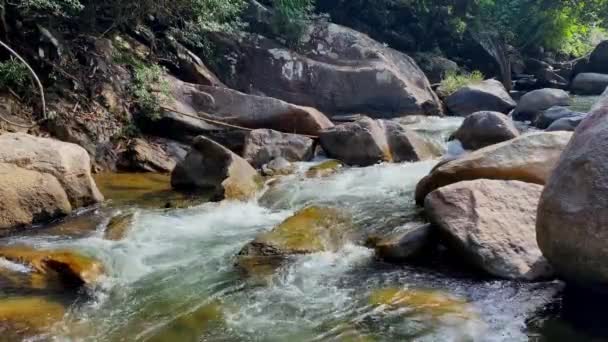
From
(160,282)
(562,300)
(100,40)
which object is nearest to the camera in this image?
(562,300)

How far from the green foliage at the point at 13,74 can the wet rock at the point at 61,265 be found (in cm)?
399

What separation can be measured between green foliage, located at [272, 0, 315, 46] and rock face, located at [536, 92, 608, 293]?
32.5ft

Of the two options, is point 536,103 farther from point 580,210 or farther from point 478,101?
point 580,210

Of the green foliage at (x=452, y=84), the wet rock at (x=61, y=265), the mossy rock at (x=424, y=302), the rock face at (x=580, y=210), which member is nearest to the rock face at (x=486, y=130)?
the rock face at (x=580, y=210)

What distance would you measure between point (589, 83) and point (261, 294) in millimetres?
16964

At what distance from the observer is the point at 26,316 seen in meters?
3.93

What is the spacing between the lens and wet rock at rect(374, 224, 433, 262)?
493 centimetres

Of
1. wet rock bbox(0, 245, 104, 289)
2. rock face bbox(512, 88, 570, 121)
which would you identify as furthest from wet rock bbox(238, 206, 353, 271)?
→ rock face bbox(512, 88, 570, 121)

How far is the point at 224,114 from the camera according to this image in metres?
10.2

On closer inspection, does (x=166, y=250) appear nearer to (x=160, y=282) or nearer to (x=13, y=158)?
(x=160, y=282)

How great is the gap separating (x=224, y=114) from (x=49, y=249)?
17.9 feet

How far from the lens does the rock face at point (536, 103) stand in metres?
12.9

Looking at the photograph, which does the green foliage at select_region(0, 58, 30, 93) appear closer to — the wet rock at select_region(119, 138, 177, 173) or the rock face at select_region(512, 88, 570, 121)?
the wet rock at select_region(119, 138, 177, 173)

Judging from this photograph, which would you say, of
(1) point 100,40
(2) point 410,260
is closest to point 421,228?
(2) point 410,260
